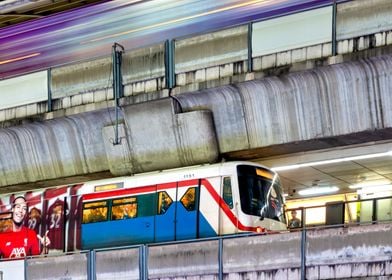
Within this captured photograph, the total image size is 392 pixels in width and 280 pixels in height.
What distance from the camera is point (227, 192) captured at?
20.7m

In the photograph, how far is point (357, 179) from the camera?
27.5 meters

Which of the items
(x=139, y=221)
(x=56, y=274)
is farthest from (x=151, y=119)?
(x=56, y=274)

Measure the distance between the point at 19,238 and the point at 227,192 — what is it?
7220 mm

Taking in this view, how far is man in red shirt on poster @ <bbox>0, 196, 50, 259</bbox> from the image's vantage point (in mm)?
23906

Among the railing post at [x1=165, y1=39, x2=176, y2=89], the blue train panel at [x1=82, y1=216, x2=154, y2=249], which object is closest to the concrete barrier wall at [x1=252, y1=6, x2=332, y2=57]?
the railing post at [x1=165, y1=39, x2=176, y2=89]

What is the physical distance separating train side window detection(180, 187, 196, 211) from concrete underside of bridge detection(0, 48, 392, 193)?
1893mm

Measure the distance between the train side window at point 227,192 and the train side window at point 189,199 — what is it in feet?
2.62

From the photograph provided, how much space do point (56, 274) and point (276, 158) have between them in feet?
24.6

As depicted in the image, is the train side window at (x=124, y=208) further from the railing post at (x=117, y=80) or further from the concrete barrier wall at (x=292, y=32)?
the concrete barrier wall at (x=292, y=32)

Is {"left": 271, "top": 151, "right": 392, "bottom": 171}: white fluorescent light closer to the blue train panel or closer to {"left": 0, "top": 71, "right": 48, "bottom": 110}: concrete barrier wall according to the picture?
the blue train panel

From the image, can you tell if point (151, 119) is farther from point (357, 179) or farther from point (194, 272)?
point (357, 179)

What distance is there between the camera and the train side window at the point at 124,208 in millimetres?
21875

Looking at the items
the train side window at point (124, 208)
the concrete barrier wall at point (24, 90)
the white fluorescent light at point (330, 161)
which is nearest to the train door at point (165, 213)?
the train side window at point (124, 208)

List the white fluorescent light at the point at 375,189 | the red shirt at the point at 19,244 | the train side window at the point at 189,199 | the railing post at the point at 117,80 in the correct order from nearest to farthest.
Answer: the train side window at the point at 189,199, the railing post at the point at 117,80, the red shirt at the point at 19,244, the white fluorescent light at the point at 375,189
